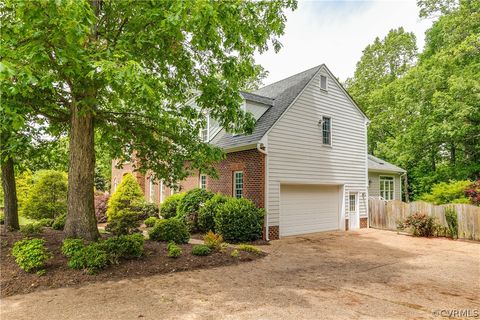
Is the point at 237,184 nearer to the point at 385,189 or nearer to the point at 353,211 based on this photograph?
the point at 353,211

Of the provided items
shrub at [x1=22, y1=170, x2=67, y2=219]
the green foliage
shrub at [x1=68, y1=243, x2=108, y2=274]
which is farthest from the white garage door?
shrub at [x1=22, y1=170, x2=67, y2=219]

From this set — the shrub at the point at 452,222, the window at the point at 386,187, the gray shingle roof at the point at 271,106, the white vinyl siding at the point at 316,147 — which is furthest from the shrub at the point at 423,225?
the gray shingle roof at the point at 271,106

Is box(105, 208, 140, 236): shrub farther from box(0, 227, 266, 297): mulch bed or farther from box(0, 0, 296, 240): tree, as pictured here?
box(0, 0, 296, 240): tree

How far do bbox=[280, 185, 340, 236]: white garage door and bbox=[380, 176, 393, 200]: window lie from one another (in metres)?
7.01

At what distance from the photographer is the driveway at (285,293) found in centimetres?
459

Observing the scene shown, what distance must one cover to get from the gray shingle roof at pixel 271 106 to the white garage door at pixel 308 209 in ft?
8.10

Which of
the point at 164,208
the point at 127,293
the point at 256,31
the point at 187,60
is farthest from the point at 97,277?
the point at 164,208

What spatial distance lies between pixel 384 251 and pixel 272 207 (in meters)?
4.05

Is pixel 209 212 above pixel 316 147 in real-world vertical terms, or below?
below

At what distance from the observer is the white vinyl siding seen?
38.8 ft

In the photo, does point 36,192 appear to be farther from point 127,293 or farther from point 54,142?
point 127,293

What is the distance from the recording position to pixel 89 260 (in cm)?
628

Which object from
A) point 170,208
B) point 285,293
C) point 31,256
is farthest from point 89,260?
point 170,208

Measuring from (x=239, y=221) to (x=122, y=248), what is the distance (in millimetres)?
4759
